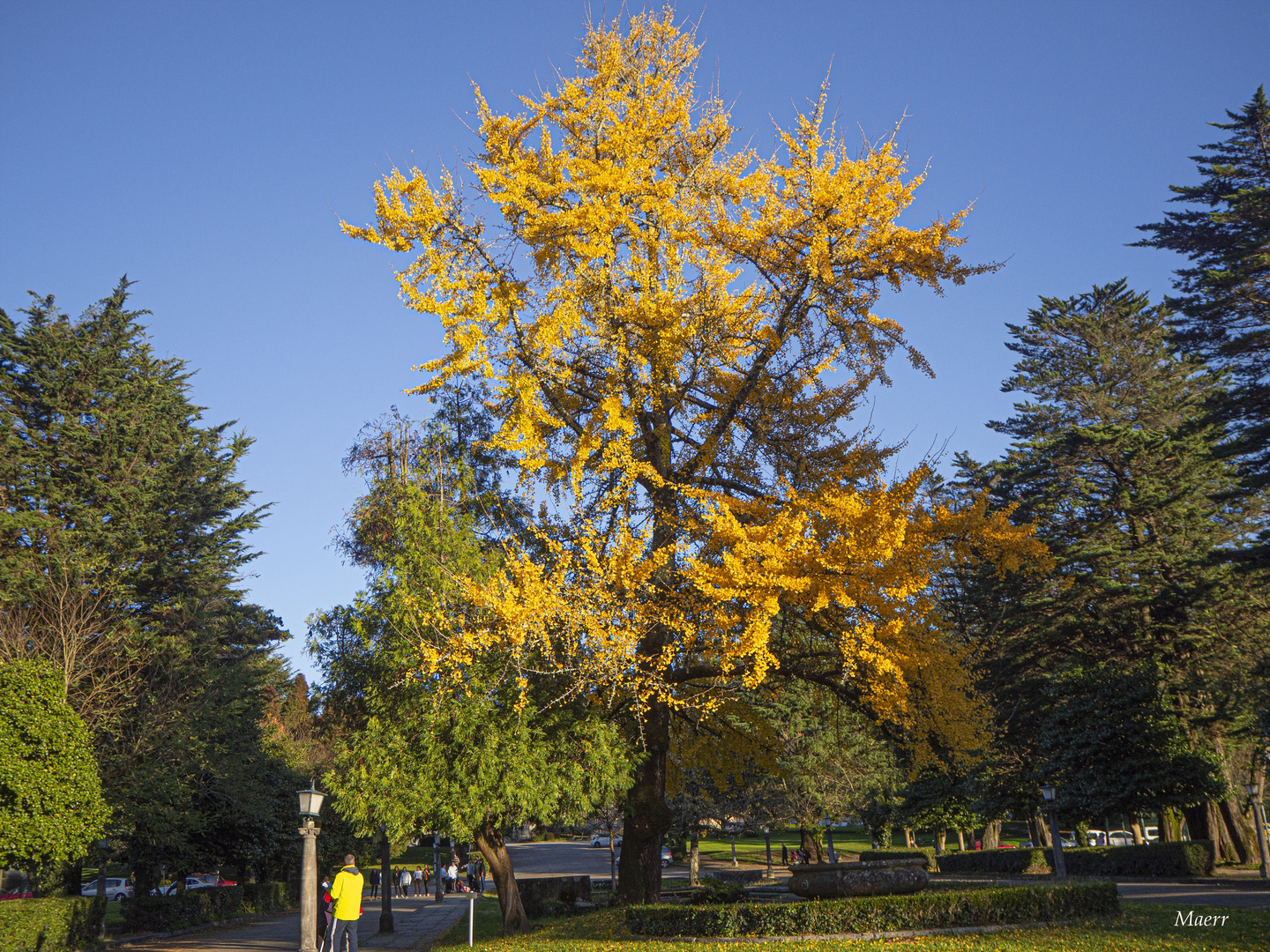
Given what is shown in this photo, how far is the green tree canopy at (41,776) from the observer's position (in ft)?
54.8

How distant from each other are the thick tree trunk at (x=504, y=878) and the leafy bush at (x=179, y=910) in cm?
1471

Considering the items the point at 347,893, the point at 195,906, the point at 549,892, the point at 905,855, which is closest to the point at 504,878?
the point at 347,893

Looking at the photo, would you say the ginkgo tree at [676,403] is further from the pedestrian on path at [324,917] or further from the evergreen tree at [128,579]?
the evergreen tree at [128,579]

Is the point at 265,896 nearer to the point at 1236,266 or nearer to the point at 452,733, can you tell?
the point at 452,733

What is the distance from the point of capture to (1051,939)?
11133 millimetres

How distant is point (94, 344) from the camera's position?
28.6 m

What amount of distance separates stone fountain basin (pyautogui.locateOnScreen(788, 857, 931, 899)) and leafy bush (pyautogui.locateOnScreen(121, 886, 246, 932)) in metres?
21.7

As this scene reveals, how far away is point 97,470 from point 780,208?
76.5 feet

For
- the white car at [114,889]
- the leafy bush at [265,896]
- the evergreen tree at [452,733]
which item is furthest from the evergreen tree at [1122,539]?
the white car at [114,889]

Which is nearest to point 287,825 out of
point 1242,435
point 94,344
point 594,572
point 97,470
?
point 97,470

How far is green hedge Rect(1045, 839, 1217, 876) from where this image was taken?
25781 mm

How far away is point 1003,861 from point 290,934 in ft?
86.7

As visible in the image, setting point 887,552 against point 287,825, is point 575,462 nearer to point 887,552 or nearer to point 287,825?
point 887,552

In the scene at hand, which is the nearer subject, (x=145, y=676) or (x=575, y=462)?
(x=575, y=462)
